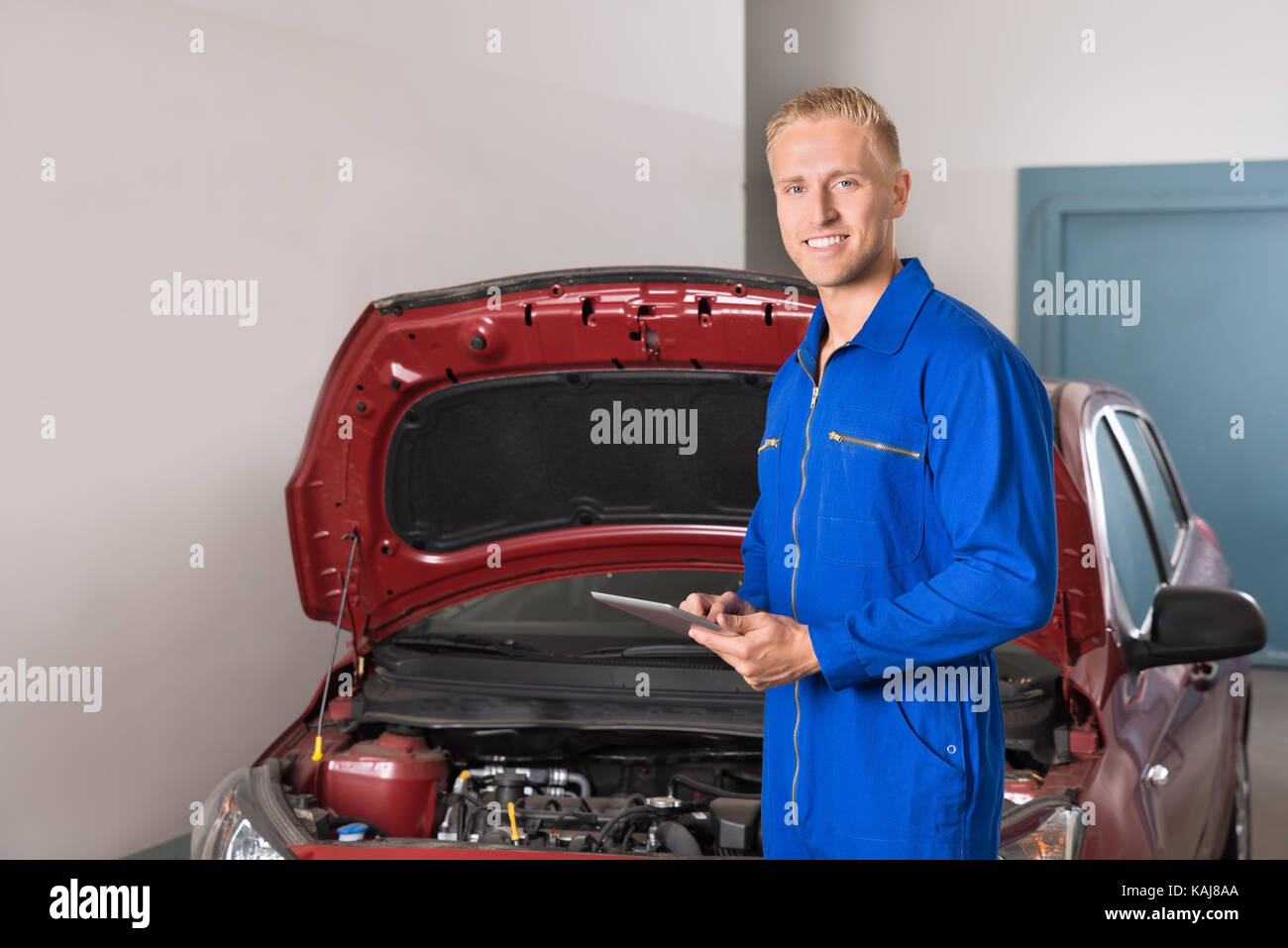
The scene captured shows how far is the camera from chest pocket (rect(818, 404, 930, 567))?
118 centimetres

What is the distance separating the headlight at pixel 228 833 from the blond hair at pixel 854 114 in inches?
51.2

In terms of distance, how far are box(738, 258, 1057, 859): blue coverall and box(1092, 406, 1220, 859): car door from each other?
36.6 inches

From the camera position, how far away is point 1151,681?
7.19 ft

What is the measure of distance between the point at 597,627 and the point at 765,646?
146 centimetres

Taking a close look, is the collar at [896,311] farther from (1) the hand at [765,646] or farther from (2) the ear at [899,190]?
(1) the hand at [765,646]

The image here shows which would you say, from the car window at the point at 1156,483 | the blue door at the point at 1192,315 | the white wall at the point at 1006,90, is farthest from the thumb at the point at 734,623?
the blue door at the point at 1192,315

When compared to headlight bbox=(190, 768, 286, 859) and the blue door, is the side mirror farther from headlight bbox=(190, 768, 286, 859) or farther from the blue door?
the blue door

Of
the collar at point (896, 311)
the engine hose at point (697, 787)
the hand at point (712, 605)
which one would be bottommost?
the engine hose at point (697, 787)

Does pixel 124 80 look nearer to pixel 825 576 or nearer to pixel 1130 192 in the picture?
pixel 825 576

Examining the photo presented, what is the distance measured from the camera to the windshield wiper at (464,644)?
7.68ft

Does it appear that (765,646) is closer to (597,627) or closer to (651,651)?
(651,651)

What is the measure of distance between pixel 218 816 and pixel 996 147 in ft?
18.2

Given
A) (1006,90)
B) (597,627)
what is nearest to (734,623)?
(597,627)

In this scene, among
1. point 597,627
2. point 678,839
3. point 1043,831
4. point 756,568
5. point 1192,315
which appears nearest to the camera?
point 756,568
